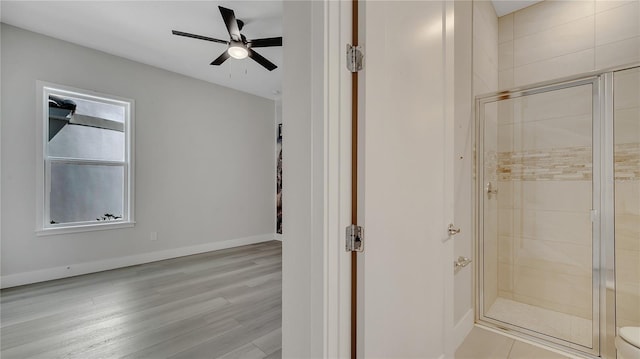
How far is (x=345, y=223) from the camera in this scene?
0.96 meters

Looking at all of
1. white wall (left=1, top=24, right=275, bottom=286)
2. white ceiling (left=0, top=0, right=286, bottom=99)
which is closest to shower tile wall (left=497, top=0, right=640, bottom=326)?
white ceiling (left=0, top=0, right=286, bottom=99)

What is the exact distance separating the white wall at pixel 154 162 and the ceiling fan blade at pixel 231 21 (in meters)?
2.07

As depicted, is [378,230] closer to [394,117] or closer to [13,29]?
[394,117]

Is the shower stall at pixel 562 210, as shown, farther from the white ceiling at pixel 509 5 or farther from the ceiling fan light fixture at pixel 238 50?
the ceiling fan light fixture at pixel 238 50

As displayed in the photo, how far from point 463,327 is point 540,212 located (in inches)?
52.2

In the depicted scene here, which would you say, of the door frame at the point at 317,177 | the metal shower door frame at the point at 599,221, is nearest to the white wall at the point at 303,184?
the door frame at the point at 317,177

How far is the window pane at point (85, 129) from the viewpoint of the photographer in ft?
10.9

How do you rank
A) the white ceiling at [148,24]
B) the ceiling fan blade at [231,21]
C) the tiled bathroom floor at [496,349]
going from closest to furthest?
the tiled bathroom floor at [496,349], the ceiling fan blade at [231,21], the white ceiling at [148,24]

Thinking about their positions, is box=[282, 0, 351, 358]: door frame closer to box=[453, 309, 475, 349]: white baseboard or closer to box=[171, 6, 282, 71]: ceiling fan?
box=[453, 309, 475, 349]: white baseboard

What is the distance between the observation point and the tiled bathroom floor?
6.06 feet

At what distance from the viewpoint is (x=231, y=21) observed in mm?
2482

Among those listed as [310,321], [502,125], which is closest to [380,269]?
[310,321]

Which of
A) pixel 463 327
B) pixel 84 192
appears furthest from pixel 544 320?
pixel 84 192

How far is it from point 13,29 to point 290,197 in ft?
13.4
